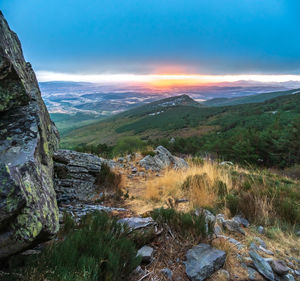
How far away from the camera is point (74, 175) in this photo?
6.55m

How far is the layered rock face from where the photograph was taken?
2.04 meters

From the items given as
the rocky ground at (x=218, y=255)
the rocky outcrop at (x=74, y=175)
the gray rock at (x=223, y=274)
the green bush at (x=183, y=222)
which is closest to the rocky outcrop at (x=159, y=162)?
the rocky outcrop at (x=74, y=175)

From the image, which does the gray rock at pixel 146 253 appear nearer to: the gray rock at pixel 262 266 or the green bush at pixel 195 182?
the gray rock at pixel 262 266

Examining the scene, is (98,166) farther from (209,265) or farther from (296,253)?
(296,253)

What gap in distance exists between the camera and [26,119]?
3340 millimetres

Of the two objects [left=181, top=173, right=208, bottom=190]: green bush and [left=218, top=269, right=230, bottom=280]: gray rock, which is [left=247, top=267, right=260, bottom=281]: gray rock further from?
[left=181, top=173, right=208, bottom=190]: green bush

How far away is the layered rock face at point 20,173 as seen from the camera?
2.04 meters

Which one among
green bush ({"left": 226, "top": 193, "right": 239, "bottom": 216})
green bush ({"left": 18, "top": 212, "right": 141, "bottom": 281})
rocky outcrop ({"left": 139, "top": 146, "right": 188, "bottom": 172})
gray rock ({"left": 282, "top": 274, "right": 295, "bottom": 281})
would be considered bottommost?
rocky outcrop ({"left": 139, "top": 146, "right": 188, "bottom": 172})

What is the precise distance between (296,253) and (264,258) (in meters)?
0.87

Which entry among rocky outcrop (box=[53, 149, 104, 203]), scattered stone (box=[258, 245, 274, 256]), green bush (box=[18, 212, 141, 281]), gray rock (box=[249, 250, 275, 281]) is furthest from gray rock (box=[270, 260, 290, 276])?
rocky outcrop (box=[53, 149, 104, 203])

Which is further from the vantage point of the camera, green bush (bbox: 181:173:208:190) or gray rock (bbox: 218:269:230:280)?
green bush (bbox: 181:173:208:190)

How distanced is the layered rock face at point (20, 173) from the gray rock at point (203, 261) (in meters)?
1.97

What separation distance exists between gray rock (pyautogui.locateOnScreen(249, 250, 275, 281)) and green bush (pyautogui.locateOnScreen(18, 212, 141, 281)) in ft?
6.46

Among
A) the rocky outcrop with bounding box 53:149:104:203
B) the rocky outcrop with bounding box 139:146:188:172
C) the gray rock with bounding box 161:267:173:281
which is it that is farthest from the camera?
the rocky outcrop with bounding box 139:146:188:172
